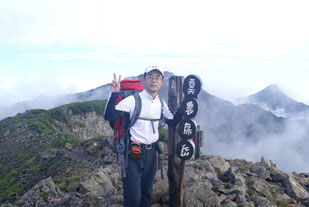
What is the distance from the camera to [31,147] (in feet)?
65.1

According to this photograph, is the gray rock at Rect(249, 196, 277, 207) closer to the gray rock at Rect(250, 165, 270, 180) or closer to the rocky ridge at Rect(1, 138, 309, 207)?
the rocky ridge at Rect(1, 138, 309, 207)

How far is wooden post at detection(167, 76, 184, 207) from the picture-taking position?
235 inches

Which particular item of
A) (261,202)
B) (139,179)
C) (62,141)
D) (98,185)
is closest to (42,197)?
(98,185)

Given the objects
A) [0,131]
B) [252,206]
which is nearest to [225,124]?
[0,131]

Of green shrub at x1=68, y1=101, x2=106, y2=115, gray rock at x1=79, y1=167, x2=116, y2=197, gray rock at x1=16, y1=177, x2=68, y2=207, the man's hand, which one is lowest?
green shrub at x1=68, y1=101, x2=106, y2=115

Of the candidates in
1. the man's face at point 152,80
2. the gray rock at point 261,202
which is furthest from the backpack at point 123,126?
the gray rock at point 261,202

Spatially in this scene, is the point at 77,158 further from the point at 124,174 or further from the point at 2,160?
the point at 124,174

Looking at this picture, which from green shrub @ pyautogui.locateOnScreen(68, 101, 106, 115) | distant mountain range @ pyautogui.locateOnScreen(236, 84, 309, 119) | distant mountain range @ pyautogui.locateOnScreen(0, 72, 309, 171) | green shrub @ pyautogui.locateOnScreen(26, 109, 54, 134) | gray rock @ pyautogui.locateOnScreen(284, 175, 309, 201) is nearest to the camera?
gray rock @ pyautogui.locateOnScreen(284, 175, 309, 201)

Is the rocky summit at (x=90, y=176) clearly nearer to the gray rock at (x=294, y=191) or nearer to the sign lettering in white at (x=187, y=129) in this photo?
the gray rock at (x=294, y=191)

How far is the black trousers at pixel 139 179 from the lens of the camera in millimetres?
4527

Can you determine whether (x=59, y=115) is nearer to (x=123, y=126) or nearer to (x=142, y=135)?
(x=123, y=126)

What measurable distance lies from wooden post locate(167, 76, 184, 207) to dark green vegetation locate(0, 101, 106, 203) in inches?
176

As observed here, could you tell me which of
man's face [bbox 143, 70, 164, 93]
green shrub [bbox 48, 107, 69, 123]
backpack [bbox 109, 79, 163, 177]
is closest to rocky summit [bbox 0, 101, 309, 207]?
green shrub [bbox 48, 107, 69, 123]

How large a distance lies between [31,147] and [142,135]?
18.8 metres
